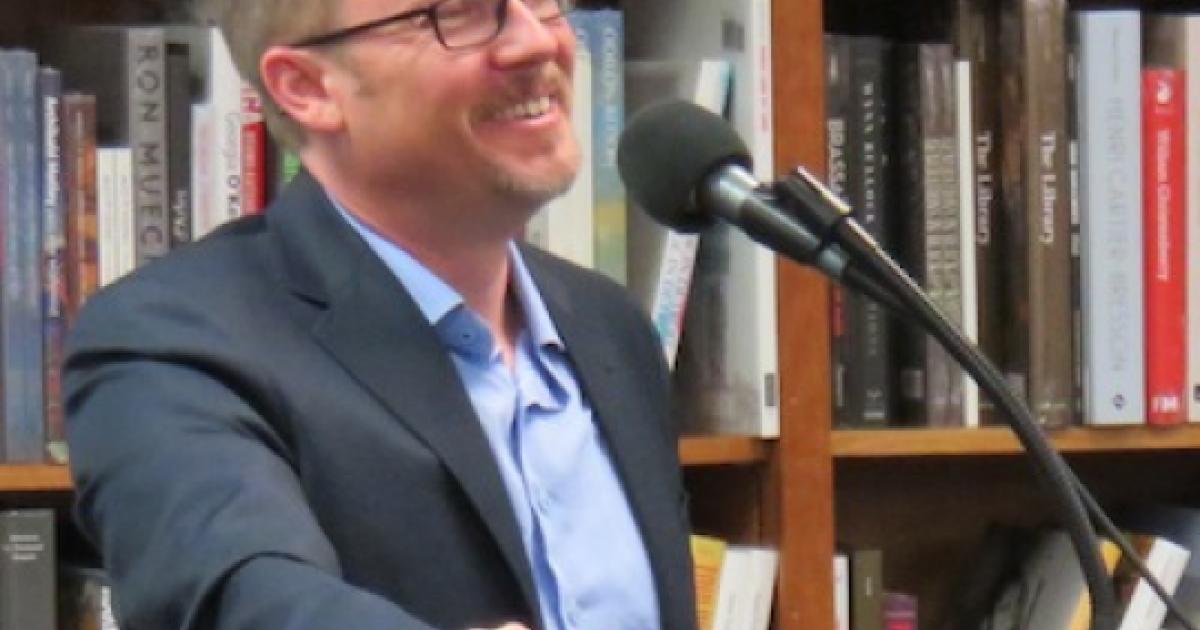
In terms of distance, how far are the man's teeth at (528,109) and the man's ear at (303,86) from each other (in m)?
0.10

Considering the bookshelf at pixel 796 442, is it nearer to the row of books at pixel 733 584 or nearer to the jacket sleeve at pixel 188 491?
the row of books at pixel 733 584

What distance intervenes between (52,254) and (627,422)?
49 cm

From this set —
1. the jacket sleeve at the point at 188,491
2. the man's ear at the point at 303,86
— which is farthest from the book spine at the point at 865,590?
the jacket sleeve at the point at 188,491

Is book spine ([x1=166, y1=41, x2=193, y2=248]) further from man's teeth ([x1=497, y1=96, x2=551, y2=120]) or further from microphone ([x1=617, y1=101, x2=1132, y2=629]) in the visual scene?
microphone ([x1=617, y1=101, x2=1132, y2=629])

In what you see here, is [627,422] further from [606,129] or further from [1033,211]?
[1033,211]

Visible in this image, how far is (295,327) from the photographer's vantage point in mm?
1201

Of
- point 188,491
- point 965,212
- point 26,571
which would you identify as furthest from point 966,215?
point 188,491

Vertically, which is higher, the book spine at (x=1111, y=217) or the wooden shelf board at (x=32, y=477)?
the book spine at (x=1111, y=217)

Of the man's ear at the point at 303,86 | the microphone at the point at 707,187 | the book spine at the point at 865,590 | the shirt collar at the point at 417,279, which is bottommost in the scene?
the book spine at the point at 865,590

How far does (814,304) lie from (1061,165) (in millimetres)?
240

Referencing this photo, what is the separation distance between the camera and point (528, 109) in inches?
51.0

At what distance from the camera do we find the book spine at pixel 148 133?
1.62 meters

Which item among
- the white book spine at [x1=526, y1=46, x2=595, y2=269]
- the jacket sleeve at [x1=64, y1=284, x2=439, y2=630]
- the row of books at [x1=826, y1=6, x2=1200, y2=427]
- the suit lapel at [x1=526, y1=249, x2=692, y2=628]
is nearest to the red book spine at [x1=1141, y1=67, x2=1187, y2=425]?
the row of books at [x1=826, y1=6, x2=1200, y2=427]

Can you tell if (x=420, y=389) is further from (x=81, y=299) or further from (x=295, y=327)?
(x=81, y=299)
